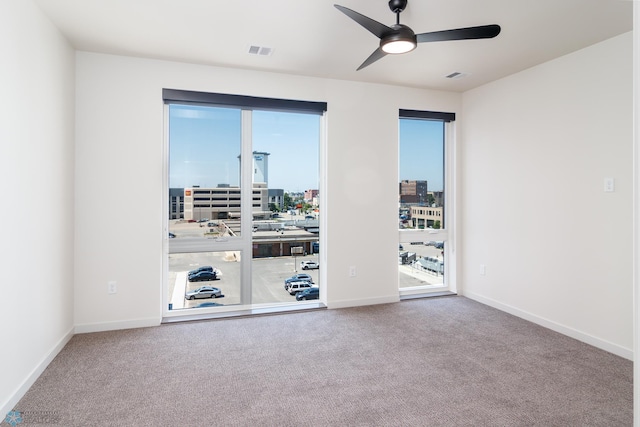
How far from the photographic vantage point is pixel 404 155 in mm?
4836

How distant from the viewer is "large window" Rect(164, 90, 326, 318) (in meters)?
3.96

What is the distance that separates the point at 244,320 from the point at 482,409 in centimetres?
240

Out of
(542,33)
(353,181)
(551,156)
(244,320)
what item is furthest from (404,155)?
(244,320)

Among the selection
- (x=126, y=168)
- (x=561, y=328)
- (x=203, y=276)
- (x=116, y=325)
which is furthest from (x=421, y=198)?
(x=116, y=325)

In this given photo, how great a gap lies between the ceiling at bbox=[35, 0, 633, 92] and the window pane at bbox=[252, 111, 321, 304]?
691 mm

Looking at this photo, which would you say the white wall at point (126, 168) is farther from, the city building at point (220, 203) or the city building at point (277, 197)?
the city building at point (277, 197)

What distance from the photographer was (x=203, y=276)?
4.07m

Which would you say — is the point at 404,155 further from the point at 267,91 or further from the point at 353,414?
the point at 353,414

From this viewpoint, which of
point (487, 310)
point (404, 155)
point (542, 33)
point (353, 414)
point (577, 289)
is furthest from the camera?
point (404, 155)

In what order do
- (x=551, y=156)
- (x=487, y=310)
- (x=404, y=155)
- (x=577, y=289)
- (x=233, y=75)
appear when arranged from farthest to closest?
(x=404, y=155) < (x=487, y=310) < (x=233, y=75) < (x=551, y=156) < (x=577, y=289)

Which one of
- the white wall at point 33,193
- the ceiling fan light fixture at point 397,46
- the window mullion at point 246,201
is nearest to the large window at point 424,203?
the window mullion at point 246,201

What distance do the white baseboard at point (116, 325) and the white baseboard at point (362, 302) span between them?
74.2 inches

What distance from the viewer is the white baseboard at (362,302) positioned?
4.35 meters

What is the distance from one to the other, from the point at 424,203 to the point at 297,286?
1994mm
